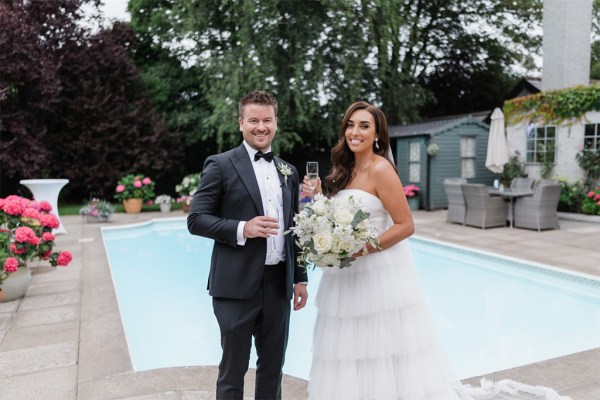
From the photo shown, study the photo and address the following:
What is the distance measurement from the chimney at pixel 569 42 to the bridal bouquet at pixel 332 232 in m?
13.3

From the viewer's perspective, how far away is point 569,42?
1298cm

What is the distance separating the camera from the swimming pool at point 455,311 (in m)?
4.64

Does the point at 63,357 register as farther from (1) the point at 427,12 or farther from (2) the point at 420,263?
(1) the point at 427,12

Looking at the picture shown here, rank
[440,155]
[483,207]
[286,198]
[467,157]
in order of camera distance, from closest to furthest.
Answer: [286,198] → [483,207] → [440,155] → [467,157]

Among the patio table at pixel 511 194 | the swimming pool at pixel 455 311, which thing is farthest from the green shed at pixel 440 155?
the swimming pool at pixel 455 311

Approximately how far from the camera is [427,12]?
2211 cm

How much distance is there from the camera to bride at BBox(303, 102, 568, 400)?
8.46 feet

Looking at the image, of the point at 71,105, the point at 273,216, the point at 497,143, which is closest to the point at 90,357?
the point at 273,216

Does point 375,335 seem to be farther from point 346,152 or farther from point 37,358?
point 37,358

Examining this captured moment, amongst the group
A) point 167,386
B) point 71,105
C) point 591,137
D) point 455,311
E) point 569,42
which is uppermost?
point 569,42

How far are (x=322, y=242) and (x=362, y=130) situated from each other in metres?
0.78

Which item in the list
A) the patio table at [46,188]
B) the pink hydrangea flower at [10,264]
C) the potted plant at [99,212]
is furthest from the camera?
the potted plant at [99,212]

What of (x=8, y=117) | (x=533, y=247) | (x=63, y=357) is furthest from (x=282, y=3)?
(x=63, y=357)

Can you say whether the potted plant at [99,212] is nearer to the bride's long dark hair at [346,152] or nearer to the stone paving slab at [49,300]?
the stone paving slab at [49,300]
